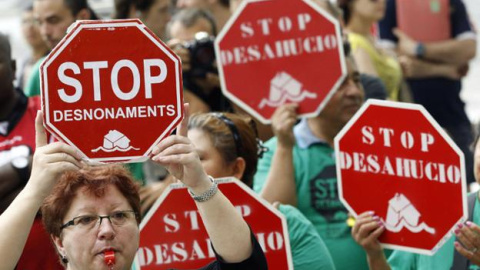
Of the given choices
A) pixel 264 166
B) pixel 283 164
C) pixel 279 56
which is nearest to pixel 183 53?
pixel 264 166

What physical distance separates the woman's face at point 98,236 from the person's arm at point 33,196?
366 millimetres

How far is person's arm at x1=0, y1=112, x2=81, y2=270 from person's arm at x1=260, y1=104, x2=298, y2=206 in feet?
6.59

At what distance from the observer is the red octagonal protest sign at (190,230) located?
478 centimetres

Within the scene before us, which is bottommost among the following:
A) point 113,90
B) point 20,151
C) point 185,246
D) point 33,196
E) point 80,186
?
point 185,246

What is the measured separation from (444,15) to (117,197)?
4500 mm

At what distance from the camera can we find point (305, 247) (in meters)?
5.09

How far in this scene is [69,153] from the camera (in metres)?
3.65

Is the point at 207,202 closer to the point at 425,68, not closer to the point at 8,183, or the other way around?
the point at 8,183

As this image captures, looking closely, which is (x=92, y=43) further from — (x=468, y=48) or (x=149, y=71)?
(x=468, y=48)

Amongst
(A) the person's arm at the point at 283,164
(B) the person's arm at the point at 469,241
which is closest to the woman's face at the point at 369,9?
(A) the person's arm at the point at 283,164

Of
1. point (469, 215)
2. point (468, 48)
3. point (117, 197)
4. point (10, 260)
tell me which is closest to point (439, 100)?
point (468, 48)

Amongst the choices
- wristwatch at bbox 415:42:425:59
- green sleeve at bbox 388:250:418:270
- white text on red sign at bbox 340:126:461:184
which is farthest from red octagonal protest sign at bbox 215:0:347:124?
wristwatch at bbox 415:42:425:59

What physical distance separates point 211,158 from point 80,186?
1.15 m

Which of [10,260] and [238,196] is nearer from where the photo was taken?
[10,260]
